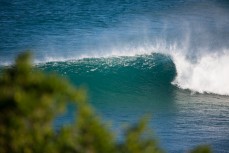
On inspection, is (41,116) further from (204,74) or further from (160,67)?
(204,74)

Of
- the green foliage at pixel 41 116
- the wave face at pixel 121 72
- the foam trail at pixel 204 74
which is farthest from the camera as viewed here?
the foam trail at pixel 204 74

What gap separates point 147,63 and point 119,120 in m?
6.99

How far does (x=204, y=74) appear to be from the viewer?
22.0 m

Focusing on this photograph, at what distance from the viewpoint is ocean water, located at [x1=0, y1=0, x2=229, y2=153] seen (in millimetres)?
16703

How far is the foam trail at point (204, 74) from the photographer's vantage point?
20844 millimetres

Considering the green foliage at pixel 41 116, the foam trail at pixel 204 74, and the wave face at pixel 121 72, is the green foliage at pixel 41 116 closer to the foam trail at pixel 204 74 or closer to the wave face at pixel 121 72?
the wave face at pixel 121 72

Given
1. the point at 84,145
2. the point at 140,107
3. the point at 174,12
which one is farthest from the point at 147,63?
the point at 84,145

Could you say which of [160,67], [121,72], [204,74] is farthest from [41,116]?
[204,74]

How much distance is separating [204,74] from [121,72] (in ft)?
13.2

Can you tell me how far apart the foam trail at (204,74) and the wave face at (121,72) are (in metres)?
0.45

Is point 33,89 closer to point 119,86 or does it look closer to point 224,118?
point 224,118

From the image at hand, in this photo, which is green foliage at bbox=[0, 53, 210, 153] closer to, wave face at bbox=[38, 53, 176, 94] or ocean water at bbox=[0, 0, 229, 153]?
ocean water at bbox=[0, 0, 229, 153]

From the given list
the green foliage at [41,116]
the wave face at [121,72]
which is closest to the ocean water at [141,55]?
the wave face at [121,72]

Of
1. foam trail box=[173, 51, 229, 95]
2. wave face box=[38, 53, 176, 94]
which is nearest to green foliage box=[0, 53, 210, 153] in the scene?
wave face box=[38, 53, 176, 94]
